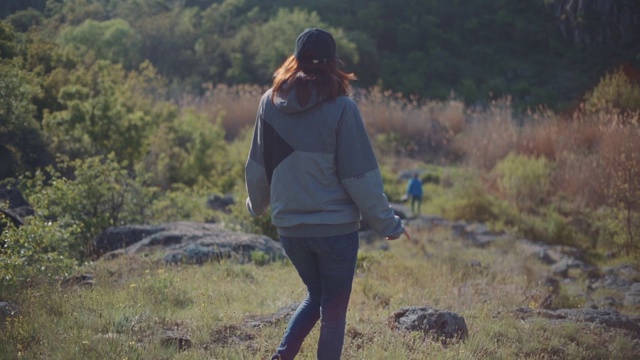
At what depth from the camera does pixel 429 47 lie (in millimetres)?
43219

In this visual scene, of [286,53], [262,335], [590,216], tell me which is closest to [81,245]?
Answer: [262,335]

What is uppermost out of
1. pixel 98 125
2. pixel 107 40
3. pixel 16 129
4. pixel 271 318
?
pixel 107 40

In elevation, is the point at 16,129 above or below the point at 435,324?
above

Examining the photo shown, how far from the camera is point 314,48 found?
12.5 feet

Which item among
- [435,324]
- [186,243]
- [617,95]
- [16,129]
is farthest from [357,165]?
[617,95]

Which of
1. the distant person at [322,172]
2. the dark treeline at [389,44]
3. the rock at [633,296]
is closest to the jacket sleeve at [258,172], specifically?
the distant person at [322,172]

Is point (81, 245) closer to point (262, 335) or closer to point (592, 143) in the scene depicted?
point (262, 335)

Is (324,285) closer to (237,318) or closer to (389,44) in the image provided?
(237,318)

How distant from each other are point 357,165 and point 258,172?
0.60m

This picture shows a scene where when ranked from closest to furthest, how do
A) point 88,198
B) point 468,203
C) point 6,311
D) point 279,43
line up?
point 6,311 < point 88,198 < point 468,203 < point 279,43

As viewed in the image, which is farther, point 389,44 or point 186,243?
point 389,44

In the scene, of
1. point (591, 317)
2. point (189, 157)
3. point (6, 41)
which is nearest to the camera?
point (591, 317)

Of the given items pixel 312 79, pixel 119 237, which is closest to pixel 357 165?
pixel 312 79

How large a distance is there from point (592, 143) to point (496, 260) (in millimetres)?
6533
